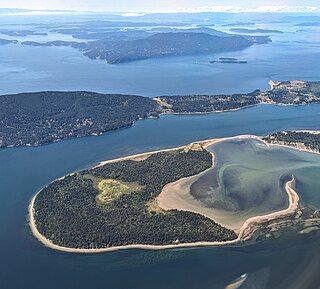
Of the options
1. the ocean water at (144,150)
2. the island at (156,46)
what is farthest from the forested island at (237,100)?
the island at (156,46)

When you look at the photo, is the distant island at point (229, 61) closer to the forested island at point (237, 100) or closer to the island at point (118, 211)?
the forested island at point (237, 100)

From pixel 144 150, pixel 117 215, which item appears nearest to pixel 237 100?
pixel 144 150

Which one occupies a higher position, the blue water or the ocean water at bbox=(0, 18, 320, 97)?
the ocean water at bbox=(0, 18, 320, 97)

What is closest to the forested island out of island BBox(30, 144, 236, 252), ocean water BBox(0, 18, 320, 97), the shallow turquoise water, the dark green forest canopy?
ocean water BBox(0, 18, 320, 97)

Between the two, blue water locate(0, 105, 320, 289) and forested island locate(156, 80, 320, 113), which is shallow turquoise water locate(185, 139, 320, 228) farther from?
forested island locate(156, 80, 320, 113)

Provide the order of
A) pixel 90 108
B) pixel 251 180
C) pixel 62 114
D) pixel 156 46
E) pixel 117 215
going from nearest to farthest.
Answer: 1. pixel 117 215
2. pixel 251 180
3. pixel 62 114
4. pixel 90 108
5. pixel 156 46

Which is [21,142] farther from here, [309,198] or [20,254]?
[309,198]

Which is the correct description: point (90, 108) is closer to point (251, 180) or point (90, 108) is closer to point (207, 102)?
point (207, 102)
